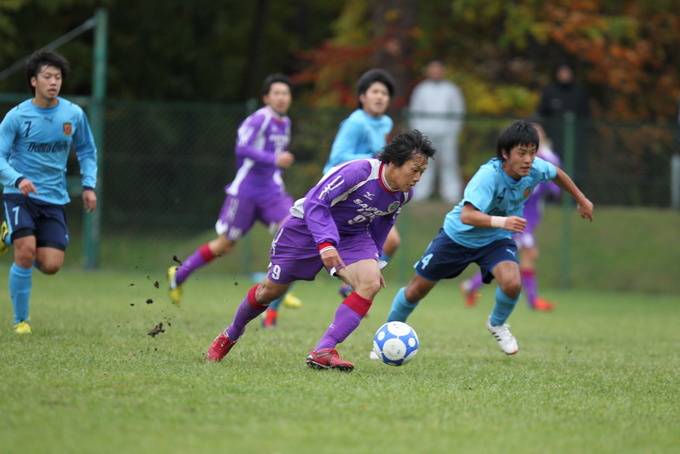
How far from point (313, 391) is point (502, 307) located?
2346 mm

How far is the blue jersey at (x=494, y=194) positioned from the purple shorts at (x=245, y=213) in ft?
8.22

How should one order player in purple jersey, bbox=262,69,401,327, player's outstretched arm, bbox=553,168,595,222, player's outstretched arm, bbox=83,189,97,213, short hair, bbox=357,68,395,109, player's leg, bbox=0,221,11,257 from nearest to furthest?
player's outstretched arm, bbox=553,168,595,222 → player's leg, bbox=0,221,11,257 → player's outstretched arm, bbox=83,189,97,213 → player in purple jersey, bbox=262,69,401,327 → short hair, bbox=357,68,395,109

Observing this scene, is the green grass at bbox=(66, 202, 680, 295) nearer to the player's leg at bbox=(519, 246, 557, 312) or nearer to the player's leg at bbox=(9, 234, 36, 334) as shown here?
the player's leg at bbox=(519, 246, 557, 312)

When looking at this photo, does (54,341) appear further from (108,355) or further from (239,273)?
(239,273)

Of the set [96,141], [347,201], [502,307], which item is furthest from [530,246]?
[96,141]

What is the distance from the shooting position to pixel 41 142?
22.1ft

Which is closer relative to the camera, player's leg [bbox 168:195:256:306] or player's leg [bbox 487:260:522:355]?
player's leg [bbox 487:260:522:355]

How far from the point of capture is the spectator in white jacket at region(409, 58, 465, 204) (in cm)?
1395

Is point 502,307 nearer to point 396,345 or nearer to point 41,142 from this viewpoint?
point 396,345

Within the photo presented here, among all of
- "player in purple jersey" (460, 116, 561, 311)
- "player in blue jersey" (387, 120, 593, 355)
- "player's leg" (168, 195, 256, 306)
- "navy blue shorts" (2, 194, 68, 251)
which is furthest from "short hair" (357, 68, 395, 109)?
"navy blue shorts" (2, 194, 68, 251)

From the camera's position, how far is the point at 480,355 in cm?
663

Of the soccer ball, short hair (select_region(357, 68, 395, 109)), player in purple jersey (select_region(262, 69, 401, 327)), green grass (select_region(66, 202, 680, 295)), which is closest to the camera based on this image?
the soccer ball

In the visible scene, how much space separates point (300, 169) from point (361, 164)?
8.75 m

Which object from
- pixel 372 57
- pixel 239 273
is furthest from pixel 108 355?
pixel 372 57
